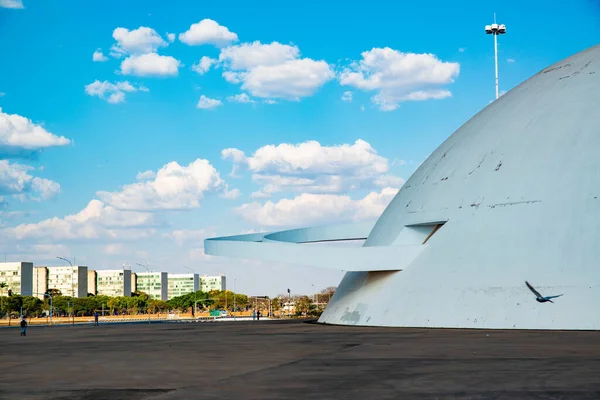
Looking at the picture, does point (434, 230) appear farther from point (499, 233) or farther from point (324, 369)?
point (324, 369)

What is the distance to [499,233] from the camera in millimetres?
35969

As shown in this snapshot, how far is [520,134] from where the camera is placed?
1518 inches

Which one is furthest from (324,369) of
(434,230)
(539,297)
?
(434,230)

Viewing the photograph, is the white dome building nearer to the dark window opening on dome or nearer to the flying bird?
the dark window opening on dome

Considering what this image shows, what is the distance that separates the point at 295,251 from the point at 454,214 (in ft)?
26.0

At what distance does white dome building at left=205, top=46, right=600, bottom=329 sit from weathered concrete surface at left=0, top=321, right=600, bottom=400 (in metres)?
5.33

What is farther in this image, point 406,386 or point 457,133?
point 457,133

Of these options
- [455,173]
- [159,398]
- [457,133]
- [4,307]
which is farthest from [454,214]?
[4,307]

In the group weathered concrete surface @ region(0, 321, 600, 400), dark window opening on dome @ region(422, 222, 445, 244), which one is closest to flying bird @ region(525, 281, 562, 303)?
weathered concrete surface @ region(0, 321, 600, 400)

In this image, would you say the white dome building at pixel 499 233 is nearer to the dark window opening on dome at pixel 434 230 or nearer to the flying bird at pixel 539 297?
the dark window opening on dome at pixel 434 230

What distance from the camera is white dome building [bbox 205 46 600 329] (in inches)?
1328

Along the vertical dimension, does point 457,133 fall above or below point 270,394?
above

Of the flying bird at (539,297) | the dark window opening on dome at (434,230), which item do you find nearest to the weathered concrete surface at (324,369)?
the flying bird at (539,297)

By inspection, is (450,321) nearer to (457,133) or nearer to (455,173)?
(455,173)
